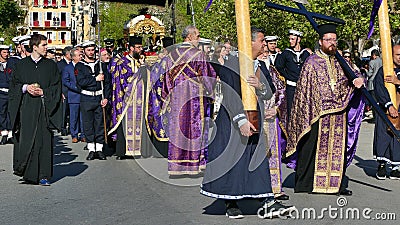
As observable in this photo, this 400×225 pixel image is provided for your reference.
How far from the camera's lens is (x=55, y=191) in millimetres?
10539

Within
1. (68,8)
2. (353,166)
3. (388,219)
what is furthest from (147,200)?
(68,8)

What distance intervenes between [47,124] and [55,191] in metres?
0.97

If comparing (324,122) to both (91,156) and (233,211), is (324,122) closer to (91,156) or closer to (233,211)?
(233,211)

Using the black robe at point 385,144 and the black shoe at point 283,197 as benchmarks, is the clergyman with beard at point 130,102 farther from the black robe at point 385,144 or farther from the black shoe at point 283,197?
the black shoe at point 283,197

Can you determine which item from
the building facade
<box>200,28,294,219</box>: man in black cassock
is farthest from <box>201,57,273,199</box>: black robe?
the building facade

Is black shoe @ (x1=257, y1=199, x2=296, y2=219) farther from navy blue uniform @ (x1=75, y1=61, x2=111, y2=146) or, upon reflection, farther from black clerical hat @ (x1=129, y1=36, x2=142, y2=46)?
black clerical hat @ (x1=129, y1=36, x2=142, y2=46)

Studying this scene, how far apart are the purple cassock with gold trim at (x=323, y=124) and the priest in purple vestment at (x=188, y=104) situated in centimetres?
191

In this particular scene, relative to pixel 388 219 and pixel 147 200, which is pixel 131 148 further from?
pixel 388 219

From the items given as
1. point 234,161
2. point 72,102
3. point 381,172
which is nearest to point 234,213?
point 234,161

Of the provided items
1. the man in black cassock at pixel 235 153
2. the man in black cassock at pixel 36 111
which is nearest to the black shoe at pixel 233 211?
the man in black cassock at pixel 235 153

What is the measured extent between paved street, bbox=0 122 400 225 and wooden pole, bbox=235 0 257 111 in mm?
1285

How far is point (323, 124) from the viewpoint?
10180mm

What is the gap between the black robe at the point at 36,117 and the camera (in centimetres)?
1095

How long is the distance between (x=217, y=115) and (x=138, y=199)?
6.02 feet
